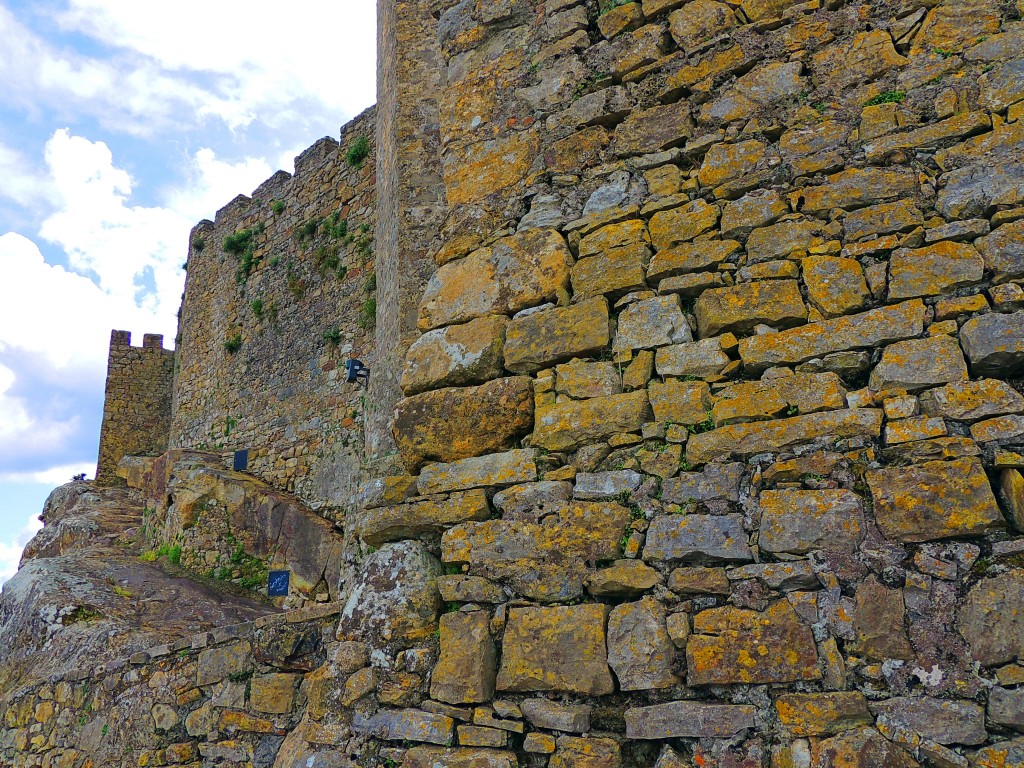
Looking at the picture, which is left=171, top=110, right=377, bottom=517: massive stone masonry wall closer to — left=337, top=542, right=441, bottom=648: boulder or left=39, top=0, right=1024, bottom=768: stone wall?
left=337, top=542, right=441, bottom=648: boulder

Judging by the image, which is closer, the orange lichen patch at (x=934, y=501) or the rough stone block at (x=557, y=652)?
the orange lichen patch at (x=934, y=501)

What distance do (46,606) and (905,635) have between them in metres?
7.86

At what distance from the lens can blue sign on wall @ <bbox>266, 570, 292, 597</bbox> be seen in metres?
10.0

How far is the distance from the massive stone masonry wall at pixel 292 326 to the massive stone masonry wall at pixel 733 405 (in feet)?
28.3

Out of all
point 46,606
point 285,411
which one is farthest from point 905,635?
point 285,411

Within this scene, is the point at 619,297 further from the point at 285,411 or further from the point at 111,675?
the point at 285,411

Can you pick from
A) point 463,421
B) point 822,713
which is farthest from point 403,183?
point 822,713

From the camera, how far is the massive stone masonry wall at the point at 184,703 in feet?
12.8

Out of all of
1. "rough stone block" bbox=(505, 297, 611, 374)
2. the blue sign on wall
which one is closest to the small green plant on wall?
the blue sign on wall

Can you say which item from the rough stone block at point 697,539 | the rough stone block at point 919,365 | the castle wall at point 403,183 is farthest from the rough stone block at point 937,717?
the castle wall at point 403,183

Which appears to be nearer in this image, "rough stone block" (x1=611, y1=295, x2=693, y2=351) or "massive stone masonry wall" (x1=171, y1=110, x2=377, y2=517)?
"rough stone block" (x1=611, y1=295, x2=693, y2=351)

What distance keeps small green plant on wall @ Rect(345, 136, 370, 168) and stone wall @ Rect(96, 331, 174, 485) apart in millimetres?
10844

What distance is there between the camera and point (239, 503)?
11164mm

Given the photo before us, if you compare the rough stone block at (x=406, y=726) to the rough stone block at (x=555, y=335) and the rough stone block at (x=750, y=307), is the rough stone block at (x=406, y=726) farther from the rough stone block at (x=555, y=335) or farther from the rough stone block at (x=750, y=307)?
the rough stone block at (x=750, y=307)
